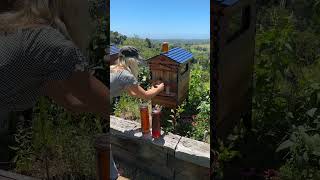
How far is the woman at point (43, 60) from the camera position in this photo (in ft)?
11.3

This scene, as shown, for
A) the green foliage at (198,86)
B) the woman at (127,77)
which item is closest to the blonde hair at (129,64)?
the woman at (127,77)

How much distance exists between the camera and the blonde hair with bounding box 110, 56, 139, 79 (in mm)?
3347

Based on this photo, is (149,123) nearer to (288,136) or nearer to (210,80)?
(210,80)

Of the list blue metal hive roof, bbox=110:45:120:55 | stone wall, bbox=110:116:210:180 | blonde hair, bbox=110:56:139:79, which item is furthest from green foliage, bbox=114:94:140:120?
blue metal hive roof, bbox=110:45:120:55

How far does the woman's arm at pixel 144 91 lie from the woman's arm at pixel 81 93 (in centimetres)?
25

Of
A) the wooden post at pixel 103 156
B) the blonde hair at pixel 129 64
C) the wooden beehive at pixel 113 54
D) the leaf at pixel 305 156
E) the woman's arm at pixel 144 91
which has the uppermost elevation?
the wooden beehive at pixel 113 54

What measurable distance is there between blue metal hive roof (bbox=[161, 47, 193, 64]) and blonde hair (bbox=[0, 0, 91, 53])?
0.83m

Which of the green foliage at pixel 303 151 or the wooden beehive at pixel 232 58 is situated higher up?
the wooden beehive at pixel 232 58

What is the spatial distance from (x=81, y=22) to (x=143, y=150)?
3.78 ft

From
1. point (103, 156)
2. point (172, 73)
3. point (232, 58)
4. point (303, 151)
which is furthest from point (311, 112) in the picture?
point (103, 156)

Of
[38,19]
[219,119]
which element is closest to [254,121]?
[219,119]

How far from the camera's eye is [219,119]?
3125 mm

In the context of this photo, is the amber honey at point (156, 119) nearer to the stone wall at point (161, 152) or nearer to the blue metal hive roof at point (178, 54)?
the stone wall at point (161, 152)

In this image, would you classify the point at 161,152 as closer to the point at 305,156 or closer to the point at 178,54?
the point at 178,54
